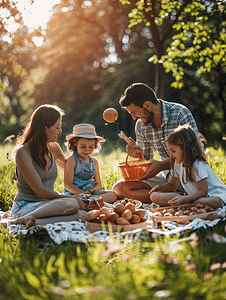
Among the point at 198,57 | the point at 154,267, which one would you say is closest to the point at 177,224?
the point at 154,267

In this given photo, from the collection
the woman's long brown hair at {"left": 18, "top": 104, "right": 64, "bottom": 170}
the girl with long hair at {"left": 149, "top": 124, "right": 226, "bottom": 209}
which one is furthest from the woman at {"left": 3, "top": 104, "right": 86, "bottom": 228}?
the girl with long hair at {"left": 149, "top": 124, "right": 226, "bottom": 209}

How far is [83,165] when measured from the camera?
4.23m

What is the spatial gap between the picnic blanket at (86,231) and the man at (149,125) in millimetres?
1271

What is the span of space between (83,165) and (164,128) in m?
1.31

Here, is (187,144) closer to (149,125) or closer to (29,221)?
(149,125)

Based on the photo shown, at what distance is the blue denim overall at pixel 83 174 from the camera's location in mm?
4203

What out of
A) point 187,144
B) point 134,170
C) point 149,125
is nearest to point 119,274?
point 187,144

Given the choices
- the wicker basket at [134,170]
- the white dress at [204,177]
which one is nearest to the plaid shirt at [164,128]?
the wicker basket at [134,170]

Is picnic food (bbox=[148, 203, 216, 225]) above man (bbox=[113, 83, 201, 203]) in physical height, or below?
below

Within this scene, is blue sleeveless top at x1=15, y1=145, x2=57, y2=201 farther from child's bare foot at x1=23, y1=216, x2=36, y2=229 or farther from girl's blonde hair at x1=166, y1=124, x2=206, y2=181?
girl's blonde hair at x1=166, y1=124, x2=206, y2=181

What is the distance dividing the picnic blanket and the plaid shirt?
4.91 ft

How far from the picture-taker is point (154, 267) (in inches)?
74.3

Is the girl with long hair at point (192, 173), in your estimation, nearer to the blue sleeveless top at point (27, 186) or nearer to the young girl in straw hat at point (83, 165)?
the young girl in straw hat at point (83, 165)

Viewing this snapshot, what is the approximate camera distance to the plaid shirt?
14.1 ft
